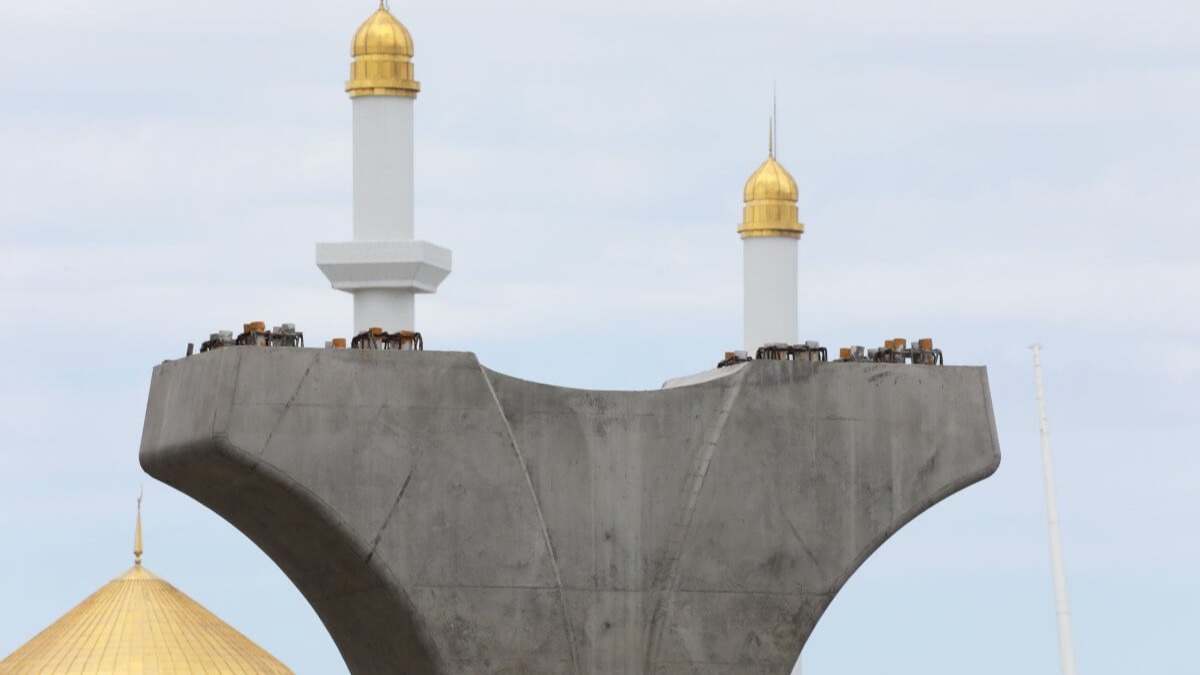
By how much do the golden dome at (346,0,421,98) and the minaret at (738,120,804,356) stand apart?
10406 millimetres

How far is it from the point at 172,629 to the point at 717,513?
50.3 meters

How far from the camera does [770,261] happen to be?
36.1m

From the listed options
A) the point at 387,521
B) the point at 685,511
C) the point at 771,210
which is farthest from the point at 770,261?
the point at 387,521

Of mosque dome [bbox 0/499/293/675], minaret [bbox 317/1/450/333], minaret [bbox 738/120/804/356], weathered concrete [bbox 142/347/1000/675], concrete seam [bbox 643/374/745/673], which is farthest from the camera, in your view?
mosque dome [bbox 0/499/293/675]

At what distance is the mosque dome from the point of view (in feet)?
235

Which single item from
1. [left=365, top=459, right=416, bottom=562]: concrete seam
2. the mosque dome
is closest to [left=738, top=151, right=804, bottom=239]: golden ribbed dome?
[left=365, top=459, right=416, bottom=562]: concrete seam

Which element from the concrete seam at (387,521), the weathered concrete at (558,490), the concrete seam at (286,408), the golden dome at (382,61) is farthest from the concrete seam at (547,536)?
the golden dome at (382,61)

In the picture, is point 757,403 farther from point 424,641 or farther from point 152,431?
point 152,431

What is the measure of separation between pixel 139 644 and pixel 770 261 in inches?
1563

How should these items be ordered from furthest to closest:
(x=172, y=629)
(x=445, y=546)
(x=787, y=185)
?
(x=172, y=629) < (x=787, y=185) < (x=445, y=546)

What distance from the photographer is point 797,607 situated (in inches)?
977

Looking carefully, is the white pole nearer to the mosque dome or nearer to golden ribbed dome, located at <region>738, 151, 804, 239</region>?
golden ribbed dome, located at <region>738, 151, 804, 239</region>

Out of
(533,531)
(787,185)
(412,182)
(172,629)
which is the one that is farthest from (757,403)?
(172,629)

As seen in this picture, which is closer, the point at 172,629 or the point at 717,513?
the point at 717,513
